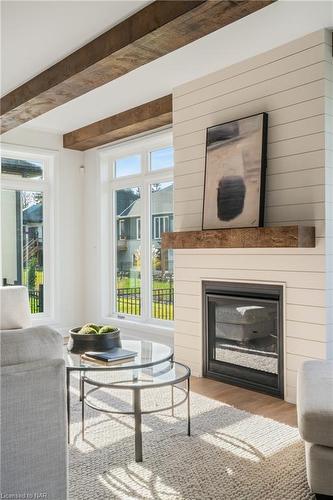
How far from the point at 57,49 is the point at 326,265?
8.56 ft

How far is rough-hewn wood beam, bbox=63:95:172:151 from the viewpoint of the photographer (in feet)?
15.7

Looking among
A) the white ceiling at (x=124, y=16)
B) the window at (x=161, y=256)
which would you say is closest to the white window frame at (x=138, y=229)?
the window at (x=161, y=256)

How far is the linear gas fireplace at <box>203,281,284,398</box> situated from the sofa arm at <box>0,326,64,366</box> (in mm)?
2324

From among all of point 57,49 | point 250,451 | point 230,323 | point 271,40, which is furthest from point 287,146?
point 250,451

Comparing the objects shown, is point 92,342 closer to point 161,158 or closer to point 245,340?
point 245,340

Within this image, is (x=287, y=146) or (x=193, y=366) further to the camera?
(x=193, y=366)

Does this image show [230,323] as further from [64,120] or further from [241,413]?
[64,120]

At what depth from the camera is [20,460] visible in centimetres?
154

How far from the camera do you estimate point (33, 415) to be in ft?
5.19

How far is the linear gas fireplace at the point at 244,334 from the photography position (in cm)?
365

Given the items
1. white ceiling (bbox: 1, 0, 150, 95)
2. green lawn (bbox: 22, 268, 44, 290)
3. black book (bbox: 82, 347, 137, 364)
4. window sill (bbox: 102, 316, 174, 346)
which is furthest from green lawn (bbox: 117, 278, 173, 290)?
white ceiling (bbox: 1, 0, 150, 95)

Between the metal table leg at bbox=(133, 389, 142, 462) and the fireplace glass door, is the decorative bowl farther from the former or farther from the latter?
the fireplace glass door

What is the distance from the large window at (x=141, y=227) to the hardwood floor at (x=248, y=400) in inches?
56.3

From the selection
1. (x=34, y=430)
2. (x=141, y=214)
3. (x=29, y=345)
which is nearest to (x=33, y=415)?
(x=34, y=430)
